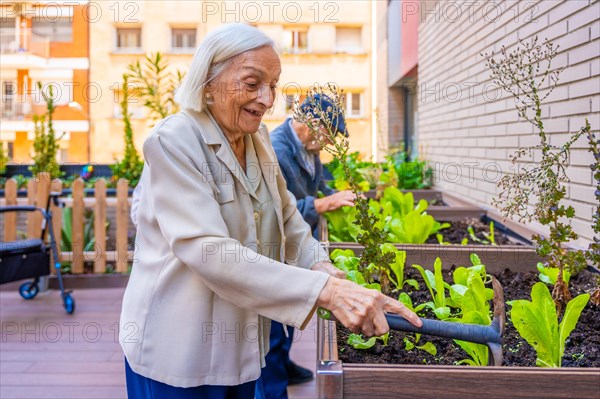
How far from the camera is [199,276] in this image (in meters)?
1.39

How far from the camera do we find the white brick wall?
2.31m

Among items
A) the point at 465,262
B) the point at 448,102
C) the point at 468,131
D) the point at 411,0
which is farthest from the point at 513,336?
the point at 411,0

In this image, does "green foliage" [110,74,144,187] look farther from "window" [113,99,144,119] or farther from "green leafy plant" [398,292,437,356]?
"window" [113,99,144,119]

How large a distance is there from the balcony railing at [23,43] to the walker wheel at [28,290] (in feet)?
53.3

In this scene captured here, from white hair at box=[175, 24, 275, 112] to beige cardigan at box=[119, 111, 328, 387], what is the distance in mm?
50

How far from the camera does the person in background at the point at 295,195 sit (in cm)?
285

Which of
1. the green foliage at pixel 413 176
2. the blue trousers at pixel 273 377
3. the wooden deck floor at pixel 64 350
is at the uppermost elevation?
the green foliage at pixel 413 176

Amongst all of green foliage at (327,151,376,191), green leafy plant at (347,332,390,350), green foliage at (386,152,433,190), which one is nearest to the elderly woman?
green leafy plant at (347,332,390,350)

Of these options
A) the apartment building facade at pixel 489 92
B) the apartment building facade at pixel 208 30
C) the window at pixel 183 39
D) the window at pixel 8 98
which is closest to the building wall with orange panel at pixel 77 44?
the apartment building facade at pixel 208 30

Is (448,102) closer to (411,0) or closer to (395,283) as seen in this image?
(411,0)

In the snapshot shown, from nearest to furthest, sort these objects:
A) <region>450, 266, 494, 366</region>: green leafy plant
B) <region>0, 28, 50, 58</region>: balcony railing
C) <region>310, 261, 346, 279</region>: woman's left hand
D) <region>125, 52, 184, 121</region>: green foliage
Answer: <region>450, 266, 494, 366</region>: green leafy plant < <region>310, 261, 346, 279</region>: woman's left hand < <region>125, 52, 184, 121</region>: green foliage < <region>0, 28, 50, 58</region>: balcony railing

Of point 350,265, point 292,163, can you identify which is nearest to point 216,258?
point 350,265

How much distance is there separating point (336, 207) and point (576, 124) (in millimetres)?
1047

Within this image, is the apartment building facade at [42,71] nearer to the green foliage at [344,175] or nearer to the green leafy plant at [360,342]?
the green foliage at [344,175]
